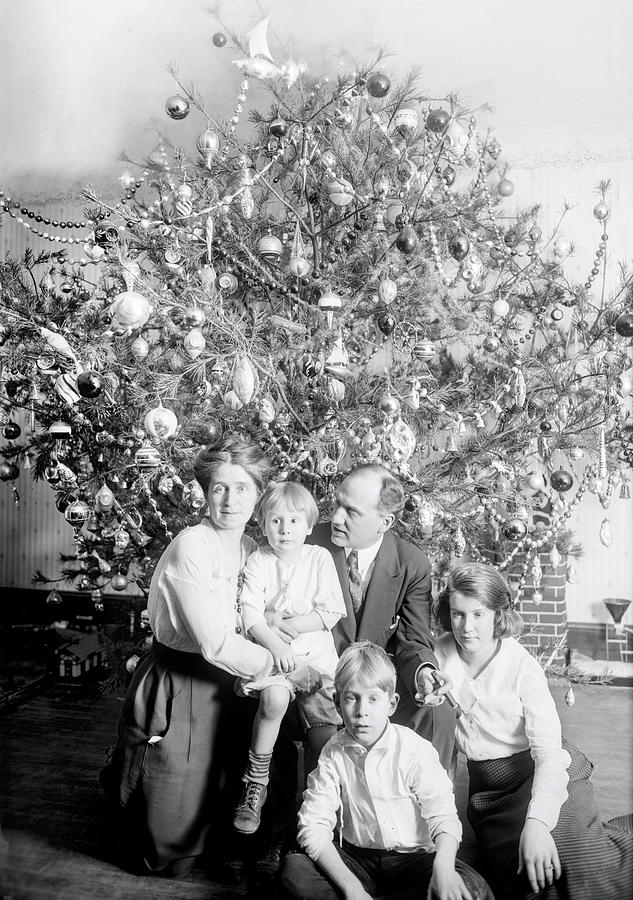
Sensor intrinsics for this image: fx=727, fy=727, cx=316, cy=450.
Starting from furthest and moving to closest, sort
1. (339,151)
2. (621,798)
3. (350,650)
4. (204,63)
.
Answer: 1. (204,63)
2. (339,151)
3. (621,798)
4. (350,650)

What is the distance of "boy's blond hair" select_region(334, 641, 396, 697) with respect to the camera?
1819mm

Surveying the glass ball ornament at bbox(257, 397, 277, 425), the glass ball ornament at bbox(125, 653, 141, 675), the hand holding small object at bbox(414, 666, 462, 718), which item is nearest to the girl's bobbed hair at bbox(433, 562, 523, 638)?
the hand holding small object at bbox(414, 666, 462, 718)

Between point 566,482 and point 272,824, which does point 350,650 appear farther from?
point 566,482

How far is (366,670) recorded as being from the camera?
182 cm

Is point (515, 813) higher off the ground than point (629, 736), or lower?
higher

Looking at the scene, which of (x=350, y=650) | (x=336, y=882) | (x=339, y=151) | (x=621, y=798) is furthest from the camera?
(x=339, y=151)

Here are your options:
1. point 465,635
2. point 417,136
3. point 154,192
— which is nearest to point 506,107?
point 417,136

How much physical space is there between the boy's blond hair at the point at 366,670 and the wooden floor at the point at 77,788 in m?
0.72

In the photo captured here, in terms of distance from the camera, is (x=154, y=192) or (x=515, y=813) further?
(x=154, y=192)

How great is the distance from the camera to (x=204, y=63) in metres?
3.28

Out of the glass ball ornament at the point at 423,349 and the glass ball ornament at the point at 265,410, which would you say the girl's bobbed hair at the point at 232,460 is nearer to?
the glass ball ornament at the point at 265,410

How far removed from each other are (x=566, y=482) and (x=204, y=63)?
247cm

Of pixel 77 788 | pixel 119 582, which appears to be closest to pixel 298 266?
pixel 119 582

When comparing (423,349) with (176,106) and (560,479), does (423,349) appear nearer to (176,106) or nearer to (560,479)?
(560,479)
